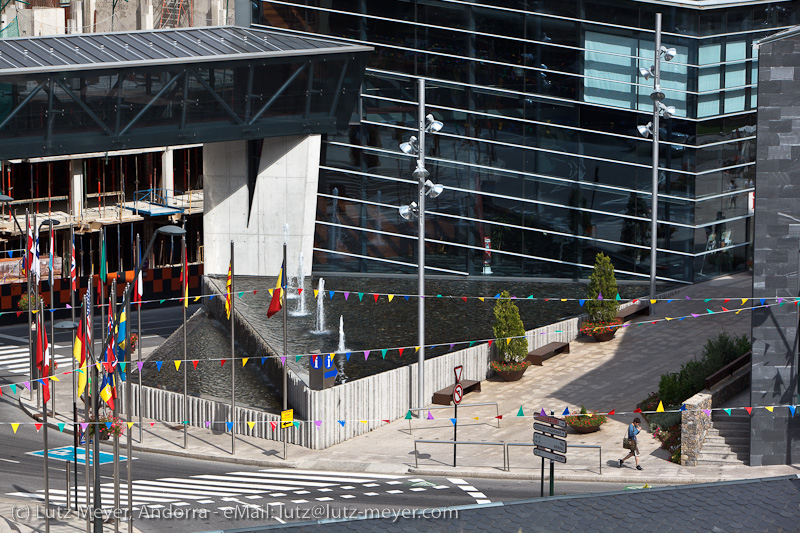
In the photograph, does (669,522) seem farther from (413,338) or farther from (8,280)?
(8,280)

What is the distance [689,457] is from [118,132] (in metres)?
22.9

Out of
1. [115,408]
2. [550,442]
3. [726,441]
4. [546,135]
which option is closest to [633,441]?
[726,441]

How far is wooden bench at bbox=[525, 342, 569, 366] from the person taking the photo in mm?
42062

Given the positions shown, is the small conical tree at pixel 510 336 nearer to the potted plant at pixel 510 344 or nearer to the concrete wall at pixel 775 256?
the potted plant at pixel 510 344

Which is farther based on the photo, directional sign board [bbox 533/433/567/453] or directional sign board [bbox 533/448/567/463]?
directional sign board [bbox 533/448/567/463]

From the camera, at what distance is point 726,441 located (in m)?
34.2

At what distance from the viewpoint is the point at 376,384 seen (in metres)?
37.1

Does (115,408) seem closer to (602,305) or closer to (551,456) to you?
(551,456)

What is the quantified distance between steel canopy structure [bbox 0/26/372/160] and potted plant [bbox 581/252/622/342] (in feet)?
40.7

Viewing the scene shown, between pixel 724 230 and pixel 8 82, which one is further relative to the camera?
pixel 724 230

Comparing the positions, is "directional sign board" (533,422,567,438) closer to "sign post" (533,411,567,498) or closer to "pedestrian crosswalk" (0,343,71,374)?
"sign post" (533,411,567,498)

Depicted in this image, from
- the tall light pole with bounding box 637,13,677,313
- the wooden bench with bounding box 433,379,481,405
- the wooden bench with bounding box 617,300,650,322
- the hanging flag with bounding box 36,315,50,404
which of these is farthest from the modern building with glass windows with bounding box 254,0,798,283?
the hanging flag with bounding box 36,315,50,404

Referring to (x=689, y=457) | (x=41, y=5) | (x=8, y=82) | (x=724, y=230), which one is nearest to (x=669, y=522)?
(x=689, y=457)

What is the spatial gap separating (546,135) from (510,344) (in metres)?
13.1
